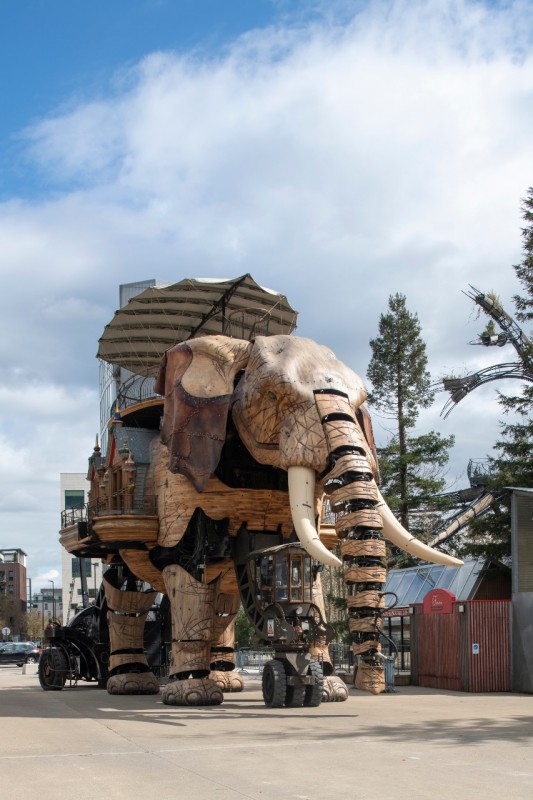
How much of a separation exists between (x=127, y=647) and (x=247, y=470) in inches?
215

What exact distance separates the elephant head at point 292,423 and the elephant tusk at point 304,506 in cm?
1

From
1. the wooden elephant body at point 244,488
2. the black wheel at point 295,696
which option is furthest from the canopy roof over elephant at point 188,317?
the black wheel at point 295,696

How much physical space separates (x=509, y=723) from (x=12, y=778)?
730 centimetres

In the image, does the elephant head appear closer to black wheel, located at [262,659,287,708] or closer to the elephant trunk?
the elephant trunk

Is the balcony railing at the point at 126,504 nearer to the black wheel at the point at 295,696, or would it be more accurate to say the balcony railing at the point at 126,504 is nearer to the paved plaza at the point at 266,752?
the paved plaza at the point at 266,752

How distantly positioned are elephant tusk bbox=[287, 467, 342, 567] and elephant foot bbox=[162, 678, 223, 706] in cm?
360

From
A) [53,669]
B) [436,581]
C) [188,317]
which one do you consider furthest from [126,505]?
[436,581]

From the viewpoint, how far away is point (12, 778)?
8.88 m

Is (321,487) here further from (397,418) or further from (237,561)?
(397,418)

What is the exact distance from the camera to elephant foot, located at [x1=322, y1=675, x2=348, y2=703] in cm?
1694

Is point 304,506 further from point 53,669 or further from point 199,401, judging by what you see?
point 53,669

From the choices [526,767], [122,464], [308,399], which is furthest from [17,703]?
[526,767]

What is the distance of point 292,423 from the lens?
1525 cm

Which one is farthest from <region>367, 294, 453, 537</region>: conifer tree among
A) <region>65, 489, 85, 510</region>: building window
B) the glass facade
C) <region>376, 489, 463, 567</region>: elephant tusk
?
<region>65, 489, 85, 510</region>: building window
